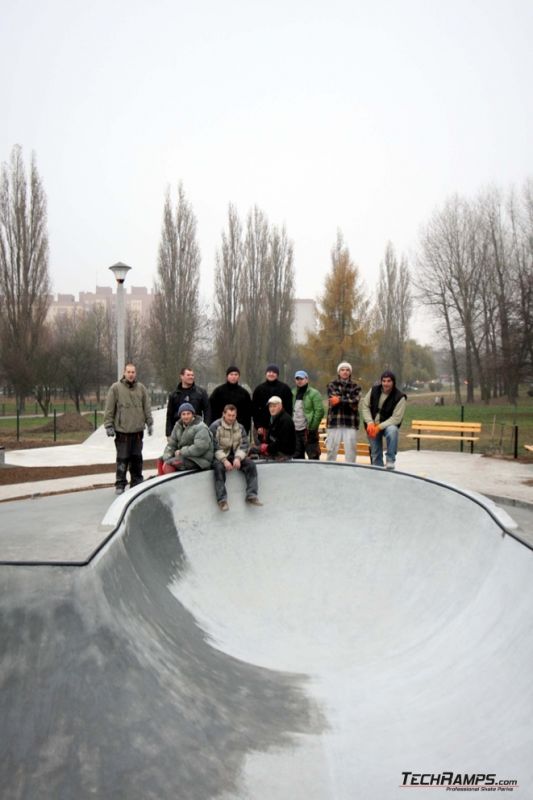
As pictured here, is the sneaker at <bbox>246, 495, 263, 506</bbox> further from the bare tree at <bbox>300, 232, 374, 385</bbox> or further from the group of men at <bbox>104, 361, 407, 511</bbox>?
the bare tree at <bbox>300, 232, 374, 385</bbox>

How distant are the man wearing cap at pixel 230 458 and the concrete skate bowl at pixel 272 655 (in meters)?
0.21

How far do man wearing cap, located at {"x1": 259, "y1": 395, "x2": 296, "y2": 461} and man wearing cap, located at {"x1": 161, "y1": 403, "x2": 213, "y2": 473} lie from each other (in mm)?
863

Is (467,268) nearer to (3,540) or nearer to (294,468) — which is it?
(294,468)

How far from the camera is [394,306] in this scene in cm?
4519

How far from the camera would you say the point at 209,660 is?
13.4ft

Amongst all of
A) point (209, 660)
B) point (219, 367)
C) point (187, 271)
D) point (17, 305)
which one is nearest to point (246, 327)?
point (219, 367)

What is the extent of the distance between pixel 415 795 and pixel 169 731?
1.25 meters

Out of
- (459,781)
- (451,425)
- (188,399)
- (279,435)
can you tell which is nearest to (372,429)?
(279,435)

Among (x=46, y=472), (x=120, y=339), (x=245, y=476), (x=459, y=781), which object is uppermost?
(x=120, y=339)

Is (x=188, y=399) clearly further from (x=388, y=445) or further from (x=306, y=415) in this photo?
(x=388, y=445)

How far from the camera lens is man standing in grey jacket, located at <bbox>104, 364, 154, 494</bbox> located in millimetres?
7637

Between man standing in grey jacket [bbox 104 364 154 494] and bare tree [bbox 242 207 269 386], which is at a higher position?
bare tree [bbox 242 207 269 386]

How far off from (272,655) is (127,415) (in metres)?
4.10

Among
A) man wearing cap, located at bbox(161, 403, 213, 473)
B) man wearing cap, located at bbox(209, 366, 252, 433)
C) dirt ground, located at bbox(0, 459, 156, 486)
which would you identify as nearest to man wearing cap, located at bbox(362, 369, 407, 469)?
man wearing cap, located at bbox(209, 366, 252, 433)
